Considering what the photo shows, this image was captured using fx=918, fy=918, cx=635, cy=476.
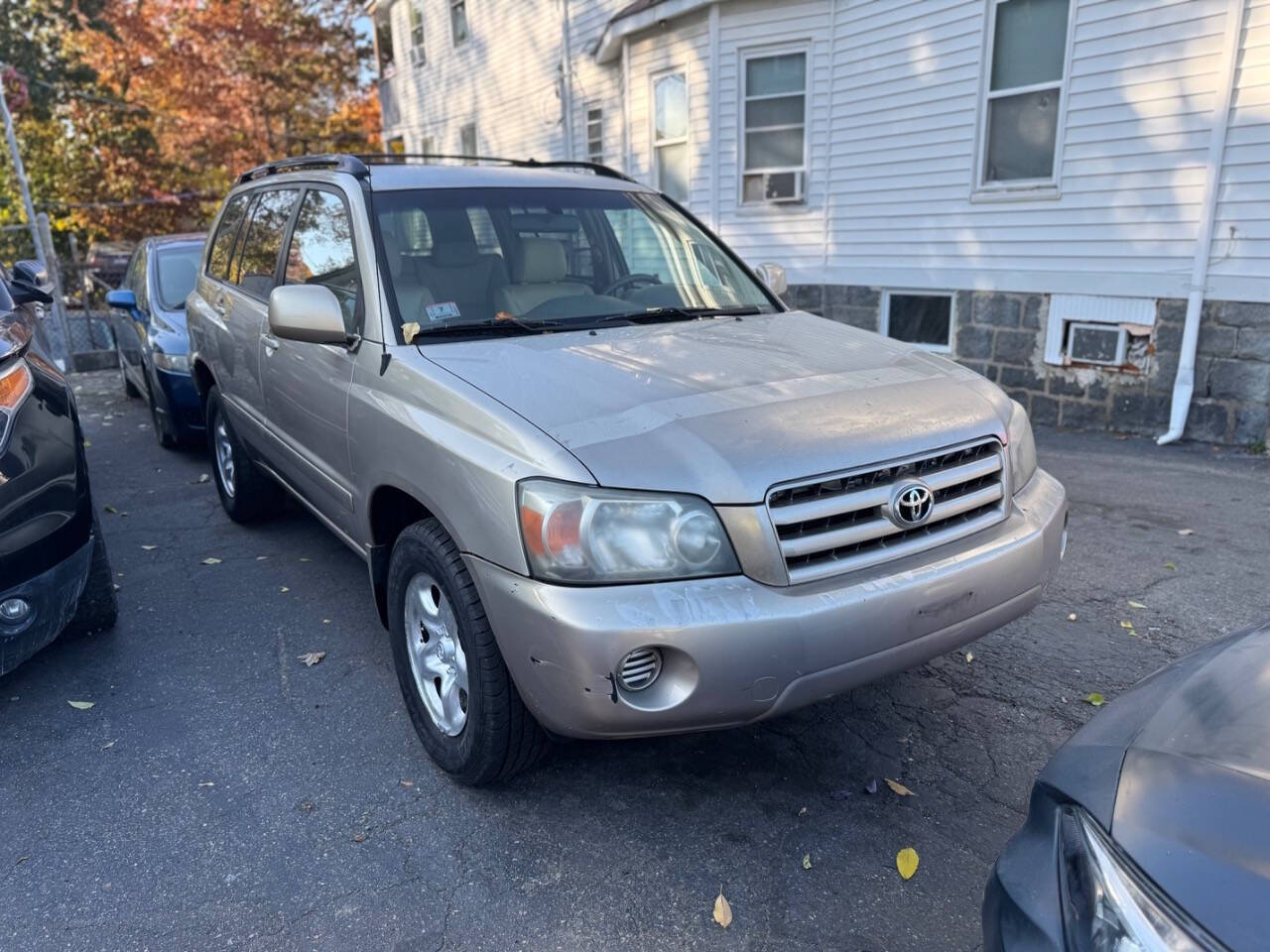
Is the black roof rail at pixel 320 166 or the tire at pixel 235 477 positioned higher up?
the black roof rail at pixel 320 166

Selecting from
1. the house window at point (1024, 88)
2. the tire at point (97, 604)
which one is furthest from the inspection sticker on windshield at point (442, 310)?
the house window at point (1024, 88)

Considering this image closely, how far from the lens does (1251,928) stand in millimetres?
1210

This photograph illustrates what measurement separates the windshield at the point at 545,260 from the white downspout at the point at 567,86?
407 inches

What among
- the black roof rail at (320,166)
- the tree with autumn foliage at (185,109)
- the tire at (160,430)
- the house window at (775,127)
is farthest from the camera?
the tree with autumn foliage at (185,109)

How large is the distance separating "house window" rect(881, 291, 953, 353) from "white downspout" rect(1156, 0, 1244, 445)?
2.19 metres

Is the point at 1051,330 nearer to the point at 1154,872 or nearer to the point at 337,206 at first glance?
the point at 337,206

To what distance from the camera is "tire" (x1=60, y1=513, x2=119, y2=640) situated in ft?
12.6

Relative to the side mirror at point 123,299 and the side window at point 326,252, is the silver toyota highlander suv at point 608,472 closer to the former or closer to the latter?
the side window at point 326,252

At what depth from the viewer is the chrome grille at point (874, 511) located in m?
2.31

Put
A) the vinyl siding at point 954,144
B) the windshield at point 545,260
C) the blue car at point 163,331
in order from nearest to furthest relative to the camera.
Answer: the windshield at point 545,260 → the vinyl siding at point 954,144 → the blue car at point 163,331

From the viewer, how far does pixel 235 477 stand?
5207 mm

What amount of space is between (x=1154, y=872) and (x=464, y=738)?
1.85 metres

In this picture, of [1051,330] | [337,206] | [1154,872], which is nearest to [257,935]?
[1154,872]

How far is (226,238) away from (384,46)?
18787 mm
